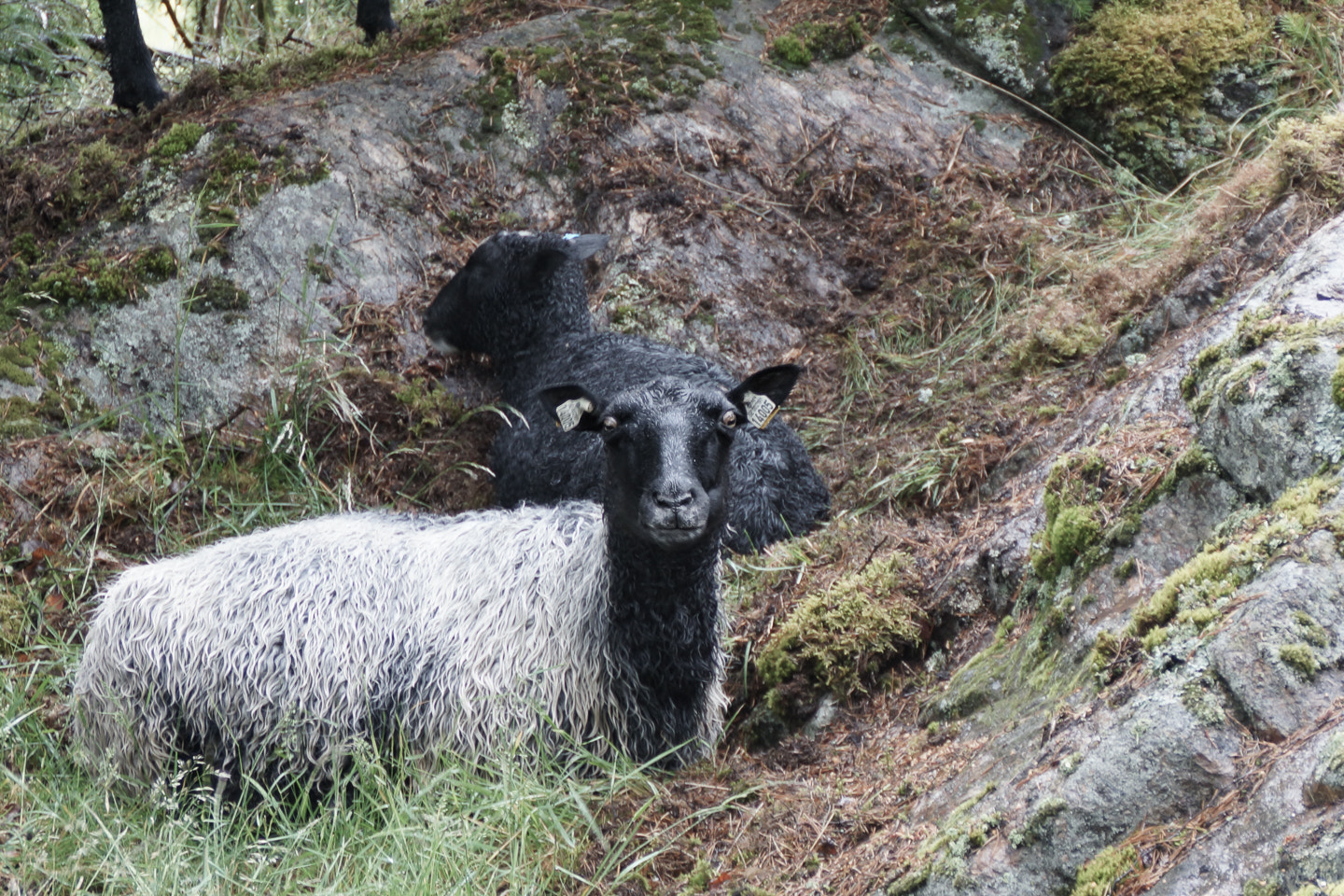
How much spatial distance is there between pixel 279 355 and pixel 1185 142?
670cm

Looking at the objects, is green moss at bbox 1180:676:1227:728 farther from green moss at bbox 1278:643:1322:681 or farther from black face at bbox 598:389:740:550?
black face at bbox 598:389:740:550

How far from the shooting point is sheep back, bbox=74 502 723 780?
4910 millimetres

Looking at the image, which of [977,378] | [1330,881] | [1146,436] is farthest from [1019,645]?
[977,378]

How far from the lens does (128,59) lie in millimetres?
8492

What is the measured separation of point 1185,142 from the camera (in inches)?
349

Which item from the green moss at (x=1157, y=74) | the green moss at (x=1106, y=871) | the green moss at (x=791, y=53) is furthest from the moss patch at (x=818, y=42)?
the green moss at (x=1106, y=871)

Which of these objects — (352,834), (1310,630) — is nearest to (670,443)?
(352,834)

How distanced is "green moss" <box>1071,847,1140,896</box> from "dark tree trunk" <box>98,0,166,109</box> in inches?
308

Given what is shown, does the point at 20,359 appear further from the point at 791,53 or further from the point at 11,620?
the point at 791,53

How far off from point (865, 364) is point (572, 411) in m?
3.46

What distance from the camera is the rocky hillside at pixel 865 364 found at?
324 cm

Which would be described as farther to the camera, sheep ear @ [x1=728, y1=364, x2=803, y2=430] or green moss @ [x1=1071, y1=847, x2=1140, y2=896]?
sheep ear @ [x1=728, y1=364, x2=803, y2=430]

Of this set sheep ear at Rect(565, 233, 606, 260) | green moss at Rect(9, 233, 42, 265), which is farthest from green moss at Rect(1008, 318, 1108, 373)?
green moss at Rect(9, 233, 42, 265)

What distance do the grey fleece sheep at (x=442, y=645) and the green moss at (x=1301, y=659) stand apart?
2.27 meters
